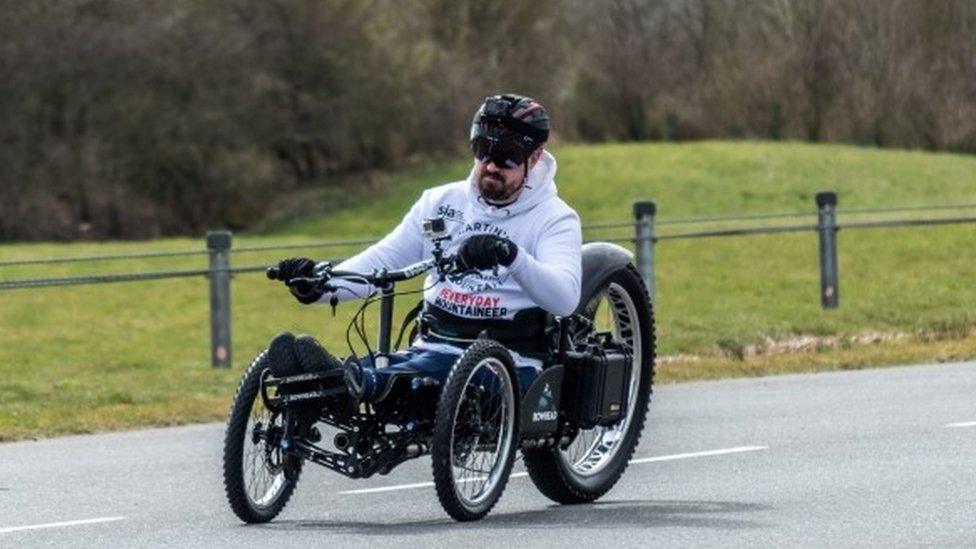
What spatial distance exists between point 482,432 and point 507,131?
1.21 metres

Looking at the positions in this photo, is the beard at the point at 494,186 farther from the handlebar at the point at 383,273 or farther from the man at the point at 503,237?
the handlebar at the point at 383,273

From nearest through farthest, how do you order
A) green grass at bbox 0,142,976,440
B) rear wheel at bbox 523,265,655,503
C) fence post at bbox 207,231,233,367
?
rear wheel at bbox 523,265,655,503, green grass at bbox 0,142,976,440, fence post at bbox 207,231,233,367

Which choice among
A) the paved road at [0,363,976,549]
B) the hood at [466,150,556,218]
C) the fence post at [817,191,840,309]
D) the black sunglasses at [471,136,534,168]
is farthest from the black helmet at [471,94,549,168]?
the fence post at [817,191,840,309]

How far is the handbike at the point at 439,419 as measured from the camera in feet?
32.4

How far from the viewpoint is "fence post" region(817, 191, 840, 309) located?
25922 millimetres

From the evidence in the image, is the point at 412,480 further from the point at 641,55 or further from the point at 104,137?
the point at 641,55

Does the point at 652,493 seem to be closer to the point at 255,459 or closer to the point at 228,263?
the point at 255,459

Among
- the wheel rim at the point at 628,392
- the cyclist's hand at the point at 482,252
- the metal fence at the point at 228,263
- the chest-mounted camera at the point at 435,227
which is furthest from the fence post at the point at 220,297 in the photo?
the cyclist's hand at the point at 482,252

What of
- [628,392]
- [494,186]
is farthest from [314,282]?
[628,392]

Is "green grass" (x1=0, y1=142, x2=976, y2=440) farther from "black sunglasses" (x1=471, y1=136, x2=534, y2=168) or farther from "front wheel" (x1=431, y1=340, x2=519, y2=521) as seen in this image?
"front wheel" (x1=431, y1=340, x2=519, y2=521)

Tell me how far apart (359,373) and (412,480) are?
2.15 meters

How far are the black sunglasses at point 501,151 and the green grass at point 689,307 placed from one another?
5604 mm

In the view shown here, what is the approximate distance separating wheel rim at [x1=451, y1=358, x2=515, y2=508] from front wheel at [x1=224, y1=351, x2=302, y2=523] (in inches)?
25.8

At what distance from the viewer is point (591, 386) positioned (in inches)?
425
